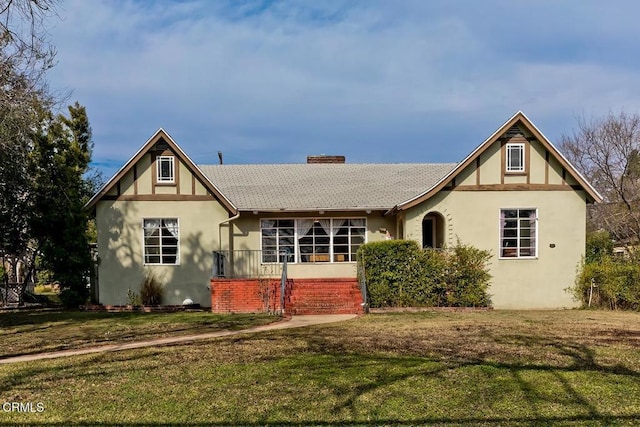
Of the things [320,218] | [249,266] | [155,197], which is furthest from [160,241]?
[320,218]

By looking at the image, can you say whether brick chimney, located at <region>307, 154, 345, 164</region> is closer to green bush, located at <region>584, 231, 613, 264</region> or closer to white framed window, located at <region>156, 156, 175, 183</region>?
white framed window, located at <region>156, 156, 175, 183</region>

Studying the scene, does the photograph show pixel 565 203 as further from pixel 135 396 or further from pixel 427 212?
pixel 135 396

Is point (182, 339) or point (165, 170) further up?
point (165, 170)

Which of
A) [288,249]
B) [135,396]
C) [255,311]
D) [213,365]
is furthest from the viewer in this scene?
[288,249]

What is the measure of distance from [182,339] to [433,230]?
1151 cm

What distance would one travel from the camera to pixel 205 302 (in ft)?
57.5

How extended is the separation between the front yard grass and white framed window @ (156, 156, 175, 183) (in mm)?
4822

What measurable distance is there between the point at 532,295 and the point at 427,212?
15.5 feet

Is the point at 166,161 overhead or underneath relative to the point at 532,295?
overhead

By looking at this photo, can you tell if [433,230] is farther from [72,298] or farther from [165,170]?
[72,298]

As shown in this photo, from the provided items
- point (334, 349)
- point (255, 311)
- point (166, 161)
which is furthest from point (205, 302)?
point (334, 349)

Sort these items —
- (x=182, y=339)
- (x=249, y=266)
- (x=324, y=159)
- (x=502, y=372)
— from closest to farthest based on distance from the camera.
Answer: (x=502, y=372)
(x=182, y=339)
(x=249, y=266)
(x=324, y=159)

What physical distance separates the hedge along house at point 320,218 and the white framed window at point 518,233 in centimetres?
4

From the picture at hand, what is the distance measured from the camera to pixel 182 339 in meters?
10.4
